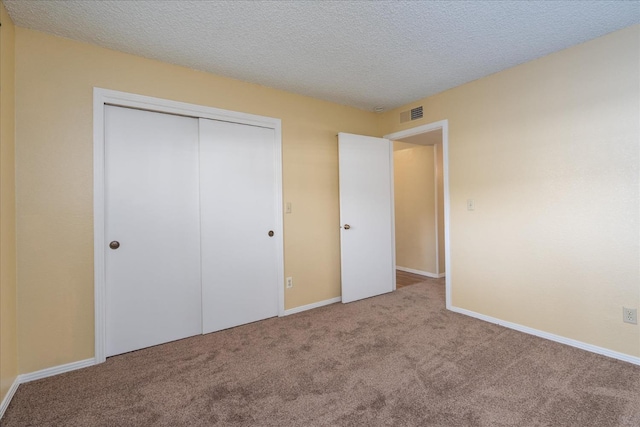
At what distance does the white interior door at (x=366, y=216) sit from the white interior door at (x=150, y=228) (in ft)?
5.55

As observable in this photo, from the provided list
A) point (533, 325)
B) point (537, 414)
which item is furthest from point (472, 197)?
point (537, 414)

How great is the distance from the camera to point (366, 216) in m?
3.71

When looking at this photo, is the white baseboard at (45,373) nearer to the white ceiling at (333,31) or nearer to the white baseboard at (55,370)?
the white baseboard at (55,370)

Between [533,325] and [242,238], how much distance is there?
2.82m

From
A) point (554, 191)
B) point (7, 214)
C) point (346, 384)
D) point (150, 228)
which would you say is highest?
point (554, 191)

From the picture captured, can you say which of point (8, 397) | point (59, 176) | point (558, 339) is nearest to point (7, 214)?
point (59, 176)

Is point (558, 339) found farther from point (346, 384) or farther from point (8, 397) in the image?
point (8, 397)

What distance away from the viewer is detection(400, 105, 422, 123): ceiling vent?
3.51 metres

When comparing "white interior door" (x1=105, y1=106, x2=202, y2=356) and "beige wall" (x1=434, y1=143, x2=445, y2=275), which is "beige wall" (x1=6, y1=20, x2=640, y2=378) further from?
"beige wall" (x1=434, y1=143, x2=445, y2=275)

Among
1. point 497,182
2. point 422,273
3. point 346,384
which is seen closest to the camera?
point 346,384

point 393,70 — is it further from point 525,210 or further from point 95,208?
point 95,208

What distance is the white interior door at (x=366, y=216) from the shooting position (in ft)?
11.6

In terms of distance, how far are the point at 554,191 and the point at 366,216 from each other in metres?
1.89

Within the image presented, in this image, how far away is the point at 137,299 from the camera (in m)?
2.42
